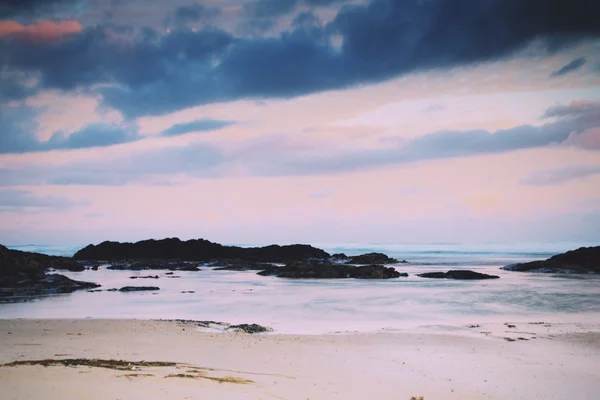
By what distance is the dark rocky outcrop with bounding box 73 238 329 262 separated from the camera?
81312mm

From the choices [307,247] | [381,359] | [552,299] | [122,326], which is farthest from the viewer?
[307,247]

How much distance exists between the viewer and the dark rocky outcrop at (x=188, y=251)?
81312 mm

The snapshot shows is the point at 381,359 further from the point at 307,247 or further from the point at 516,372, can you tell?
the point at 307,247

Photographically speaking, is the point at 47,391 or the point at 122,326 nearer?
the point at 47,391

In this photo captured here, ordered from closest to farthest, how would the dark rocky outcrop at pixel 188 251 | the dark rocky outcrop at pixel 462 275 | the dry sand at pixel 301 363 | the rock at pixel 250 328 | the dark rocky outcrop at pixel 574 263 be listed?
1. the dry sand at pixel 301 363
2. the rock at pixel 250 328
3. the dark rocky outcrop at pixel 462 275
4. the dark rocky outcrop at pixel 574 263
5. the dark rocky outcrop at pixel 188 251

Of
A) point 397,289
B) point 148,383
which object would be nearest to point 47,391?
point 148,383

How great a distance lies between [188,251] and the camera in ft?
276

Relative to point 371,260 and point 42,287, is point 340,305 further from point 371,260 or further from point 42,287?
point 371,260

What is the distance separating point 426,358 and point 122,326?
37.5 feet

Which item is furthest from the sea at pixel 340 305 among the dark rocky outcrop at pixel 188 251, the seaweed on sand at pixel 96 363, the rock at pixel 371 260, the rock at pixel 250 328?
the dark rocky outcrop at pixel 188 251

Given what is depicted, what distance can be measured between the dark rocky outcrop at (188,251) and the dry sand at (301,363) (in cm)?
6318

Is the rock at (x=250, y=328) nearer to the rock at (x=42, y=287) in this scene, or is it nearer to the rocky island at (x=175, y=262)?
the rock at (x=42, y=287)

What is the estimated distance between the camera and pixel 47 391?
757 centimetres

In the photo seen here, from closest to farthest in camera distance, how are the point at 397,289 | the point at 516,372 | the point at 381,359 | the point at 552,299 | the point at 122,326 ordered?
the point at 516,372, the point at 381,359, the point at 122,326, the point at 552,299, the point at 397,289
